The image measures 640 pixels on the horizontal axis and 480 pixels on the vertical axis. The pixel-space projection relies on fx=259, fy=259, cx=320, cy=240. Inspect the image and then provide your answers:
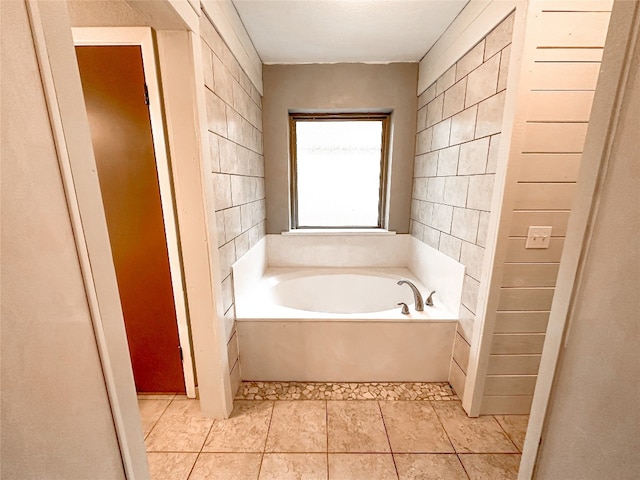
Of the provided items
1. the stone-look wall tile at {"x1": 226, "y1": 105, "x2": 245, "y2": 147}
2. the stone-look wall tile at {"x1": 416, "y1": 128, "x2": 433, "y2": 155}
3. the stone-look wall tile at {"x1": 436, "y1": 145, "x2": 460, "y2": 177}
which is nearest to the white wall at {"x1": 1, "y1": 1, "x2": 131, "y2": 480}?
the stone-look wall tile at {"x1": 226, "y1": 105, "x2": 245, "y2": 147}

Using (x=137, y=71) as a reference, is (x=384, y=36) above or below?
above

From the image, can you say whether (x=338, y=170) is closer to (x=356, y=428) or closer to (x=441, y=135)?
(x=441, y=135)

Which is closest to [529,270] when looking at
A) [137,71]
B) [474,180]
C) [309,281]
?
[474,180]

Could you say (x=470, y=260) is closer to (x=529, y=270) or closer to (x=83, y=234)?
(x=529, y=270)

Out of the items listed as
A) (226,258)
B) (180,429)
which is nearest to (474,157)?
(226,258)

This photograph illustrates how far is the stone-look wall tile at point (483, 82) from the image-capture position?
132 cm

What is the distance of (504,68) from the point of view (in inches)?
49.1

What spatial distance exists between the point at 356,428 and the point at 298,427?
32cm

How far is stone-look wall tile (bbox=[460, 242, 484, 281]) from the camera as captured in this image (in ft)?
4.74

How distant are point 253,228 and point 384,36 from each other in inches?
68.2

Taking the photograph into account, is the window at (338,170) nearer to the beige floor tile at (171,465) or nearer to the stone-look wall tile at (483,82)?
the stone-look wall tile at (483,82)

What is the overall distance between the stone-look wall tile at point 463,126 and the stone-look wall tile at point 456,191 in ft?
0.78

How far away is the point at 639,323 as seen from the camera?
0.46m

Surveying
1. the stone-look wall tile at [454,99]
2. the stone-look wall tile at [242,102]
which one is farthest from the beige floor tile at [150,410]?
the stone-look wall tile at [454,99]
